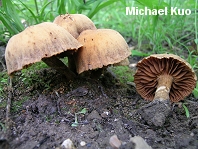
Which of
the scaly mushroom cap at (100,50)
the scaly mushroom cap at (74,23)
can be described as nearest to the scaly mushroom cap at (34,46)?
the scaly mushroom cap at (100,50)

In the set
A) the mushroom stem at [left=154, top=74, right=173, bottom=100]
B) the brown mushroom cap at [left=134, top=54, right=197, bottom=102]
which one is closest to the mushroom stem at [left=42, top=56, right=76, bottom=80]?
the brown mushroom cap at [left=134, top=54, right=197, bottom=102]

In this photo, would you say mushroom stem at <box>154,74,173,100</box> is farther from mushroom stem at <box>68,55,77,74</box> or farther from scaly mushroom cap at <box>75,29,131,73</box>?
mushroom stem at <box>68,55,77,74</box>

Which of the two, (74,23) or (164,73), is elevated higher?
(74,23)

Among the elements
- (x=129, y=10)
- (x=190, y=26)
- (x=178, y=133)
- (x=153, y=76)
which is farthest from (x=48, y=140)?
(x=190, y=26)

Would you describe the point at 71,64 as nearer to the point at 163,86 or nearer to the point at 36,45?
the point at 36,45

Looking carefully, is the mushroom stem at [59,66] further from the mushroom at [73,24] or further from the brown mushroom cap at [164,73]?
the brown mushroom cap at [164,73]

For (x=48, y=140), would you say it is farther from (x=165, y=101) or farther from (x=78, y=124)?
(x=165, y=101)

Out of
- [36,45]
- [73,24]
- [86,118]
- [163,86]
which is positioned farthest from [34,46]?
[163,86]

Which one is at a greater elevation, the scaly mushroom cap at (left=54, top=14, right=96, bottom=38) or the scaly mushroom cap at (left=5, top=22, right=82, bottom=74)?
the scaly mushroom cap at (left=54, top=14, right=96, bottom=38)
